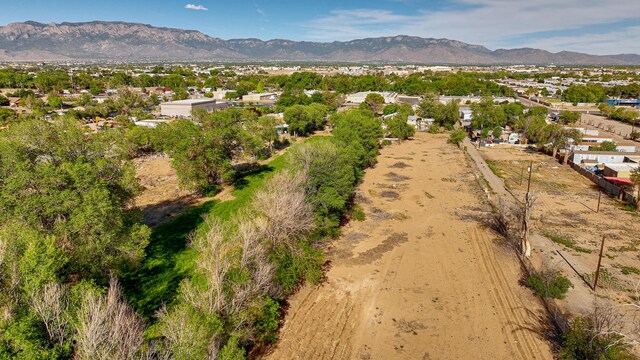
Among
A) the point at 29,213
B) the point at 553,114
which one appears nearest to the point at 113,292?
the point at 29,213

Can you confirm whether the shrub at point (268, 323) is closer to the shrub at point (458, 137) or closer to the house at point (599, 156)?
the house at point (599, 156)

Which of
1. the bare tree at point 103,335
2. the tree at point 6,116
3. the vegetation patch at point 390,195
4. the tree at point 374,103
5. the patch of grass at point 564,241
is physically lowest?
the patch of grass at point 564,241

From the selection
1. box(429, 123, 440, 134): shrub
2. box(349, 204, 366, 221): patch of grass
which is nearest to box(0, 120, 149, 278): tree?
box(349, 204, 366, 221): patch of grass

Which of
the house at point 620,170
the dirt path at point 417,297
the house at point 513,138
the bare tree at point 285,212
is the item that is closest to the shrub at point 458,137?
the house at point 513,138

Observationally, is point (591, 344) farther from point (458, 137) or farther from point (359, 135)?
point (458, 137)

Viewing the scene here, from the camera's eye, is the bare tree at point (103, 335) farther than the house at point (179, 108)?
No

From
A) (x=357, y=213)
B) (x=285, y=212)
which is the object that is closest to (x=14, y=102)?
(x=357, y=213)
